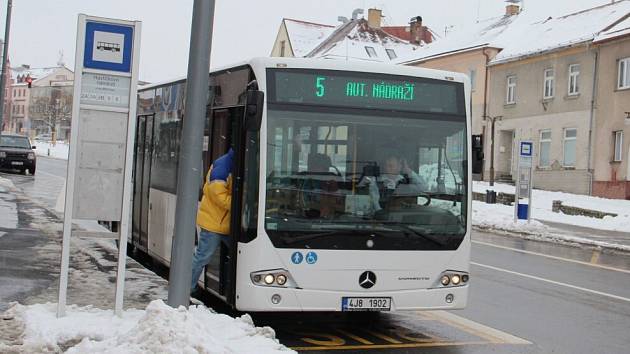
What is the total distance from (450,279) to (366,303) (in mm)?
962

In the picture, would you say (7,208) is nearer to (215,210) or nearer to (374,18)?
(215,210)

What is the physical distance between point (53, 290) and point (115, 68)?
316cm

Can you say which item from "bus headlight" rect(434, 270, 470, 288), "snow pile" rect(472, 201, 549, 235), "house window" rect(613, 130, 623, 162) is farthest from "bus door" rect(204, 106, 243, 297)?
"house window" rect(613, 130, 623, 162)

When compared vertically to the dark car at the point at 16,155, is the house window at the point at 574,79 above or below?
above

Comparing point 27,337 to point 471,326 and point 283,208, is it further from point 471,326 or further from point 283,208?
point 471,326

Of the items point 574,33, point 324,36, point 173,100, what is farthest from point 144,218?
point 324,36

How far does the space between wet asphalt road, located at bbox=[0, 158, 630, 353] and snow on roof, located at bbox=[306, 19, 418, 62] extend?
169 ft

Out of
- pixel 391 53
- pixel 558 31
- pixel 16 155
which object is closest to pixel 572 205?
pixel 558 31

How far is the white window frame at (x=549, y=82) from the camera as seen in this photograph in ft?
124

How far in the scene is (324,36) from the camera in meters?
71.2

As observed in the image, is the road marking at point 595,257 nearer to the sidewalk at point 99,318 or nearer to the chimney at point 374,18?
the sidewalk at point 99,318

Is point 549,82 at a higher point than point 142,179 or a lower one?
higher

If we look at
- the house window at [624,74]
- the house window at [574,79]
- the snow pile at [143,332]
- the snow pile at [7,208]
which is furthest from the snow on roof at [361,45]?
the snow pile at [143,332]

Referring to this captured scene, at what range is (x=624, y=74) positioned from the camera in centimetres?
3309
